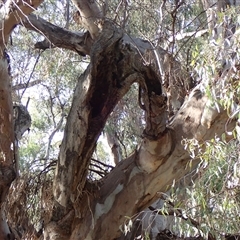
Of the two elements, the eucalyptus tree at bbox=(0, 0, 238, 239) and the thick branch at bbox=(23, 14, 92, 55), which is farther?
the thick branch at bbox=(23, 14, 92, 55)

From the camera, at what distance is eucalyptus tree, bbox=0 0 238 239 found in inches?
97.3

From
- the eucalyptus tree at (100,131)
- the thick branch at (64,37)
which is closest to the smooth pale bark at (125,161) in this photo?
the eucalyptus tree at (100,131)

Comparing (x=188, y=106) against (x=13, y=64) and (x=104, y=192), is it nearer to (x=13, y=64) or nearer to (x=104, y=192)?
(x=104, y=192)

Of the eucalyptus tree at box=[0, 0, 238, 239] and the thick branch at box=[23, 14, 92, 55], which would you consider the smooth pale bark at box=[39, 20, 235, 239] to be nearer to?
the eucalyptus tree at box=[0, 0, 238, 239]

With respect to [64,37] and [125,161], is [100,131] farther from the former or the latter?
[64,37]

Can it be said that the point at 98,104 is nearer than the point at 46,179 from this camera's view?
Yes

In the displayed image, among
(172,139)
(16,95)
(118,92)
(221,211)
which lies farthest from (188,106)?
(16,95)

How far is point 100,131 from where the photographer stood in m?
2.64

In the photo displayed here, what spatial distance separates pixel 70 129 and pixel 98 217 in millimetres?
541

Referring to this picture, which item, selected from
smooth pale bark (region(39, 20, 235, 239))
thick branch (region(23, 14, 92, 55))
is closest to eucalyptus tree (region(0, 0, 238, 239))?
smooth pale bark (region(39, 20, 235, 239))

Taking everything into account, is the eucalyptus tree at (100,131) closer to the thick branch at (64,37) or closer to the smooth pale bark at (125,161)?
the smooth pale bark at (125,161)

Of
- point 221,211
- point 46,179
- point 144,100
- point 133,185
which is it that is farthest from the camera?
point 46,179

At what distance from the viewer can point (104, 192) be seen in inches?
110

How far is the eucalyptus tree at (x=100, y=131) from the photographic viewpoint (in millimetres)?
2473
